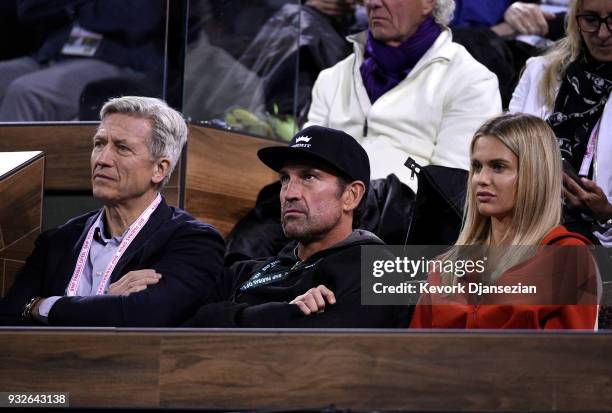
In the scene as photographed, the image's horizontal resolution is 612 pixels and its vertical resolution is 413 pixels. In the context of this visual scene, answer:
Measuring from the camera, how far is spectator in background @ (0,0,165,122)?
5.06 m

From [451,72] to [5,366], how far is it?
7.71ft

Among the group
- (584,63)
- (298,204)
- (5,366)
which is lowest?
(5,366)

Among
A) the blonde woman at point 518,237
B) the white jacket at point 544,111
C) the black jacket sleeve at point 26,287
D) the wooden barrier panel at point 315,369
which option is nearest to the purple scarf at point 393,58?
the white jacket at point 544,111

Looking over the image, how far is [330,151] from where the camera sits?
154 inches

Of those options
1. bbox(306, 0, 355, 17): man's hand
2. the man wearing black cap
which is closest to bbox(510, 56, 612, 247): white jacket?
the man wearing black cap

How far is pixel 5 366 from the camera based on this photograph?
340 centimetres

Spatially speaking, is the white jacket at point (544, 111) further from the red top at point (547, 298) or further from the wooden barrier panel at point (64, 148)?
the wooden barrier panel at point (64, 148)

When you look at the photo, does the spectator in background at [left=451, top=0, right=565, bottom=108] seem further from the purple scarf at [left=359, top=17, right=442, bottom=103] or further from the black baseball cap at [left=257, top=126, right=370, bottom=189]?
the black baseball cap at [left=257, top=126, right=370, bottom=189]

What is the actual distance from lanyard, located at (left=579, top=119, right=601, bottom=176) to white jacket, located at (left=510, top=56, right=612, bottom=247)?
21mm

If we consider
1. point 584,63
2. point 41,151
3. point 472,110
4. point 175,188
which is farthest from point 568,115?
point 41,151

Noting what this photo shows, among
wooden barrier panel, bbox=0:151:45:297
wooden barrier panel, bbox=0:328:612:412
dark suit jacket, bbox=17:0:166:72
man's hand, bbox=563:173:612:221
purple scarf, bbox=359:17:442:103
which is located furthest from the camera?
purple scarf, bbox=359:17:442:103

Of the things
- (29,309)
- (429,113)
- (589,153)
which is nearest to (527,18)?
(429,113)

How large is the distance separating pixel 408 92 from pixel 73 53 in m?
1.40

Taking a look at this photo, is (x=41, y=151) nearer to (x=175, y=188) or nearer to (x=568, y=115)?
(x=175, y=188)
